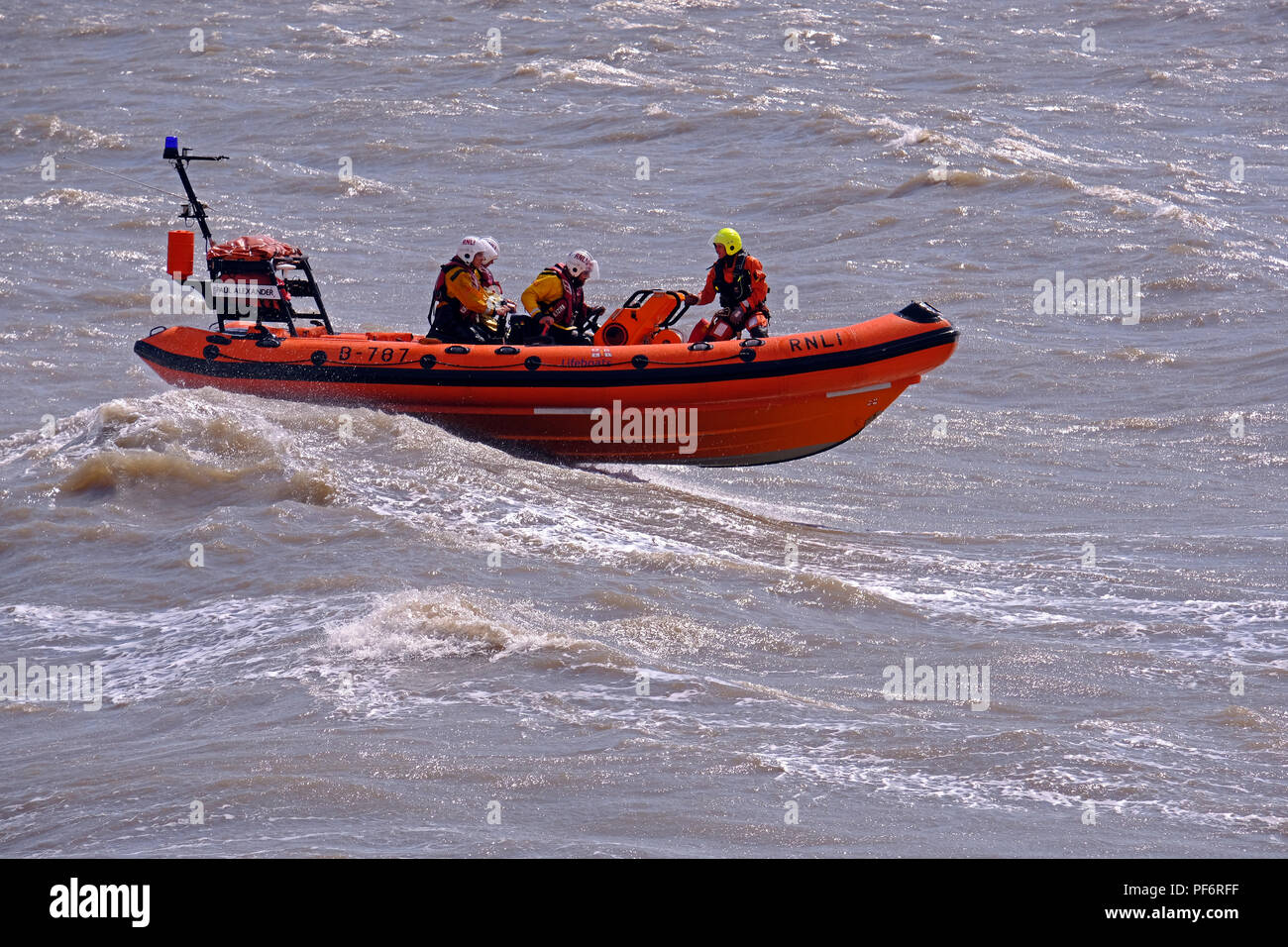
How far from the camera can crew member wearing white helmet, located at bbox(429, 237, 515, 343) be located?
28.9 ft

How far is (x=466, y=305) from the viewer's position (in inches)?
347

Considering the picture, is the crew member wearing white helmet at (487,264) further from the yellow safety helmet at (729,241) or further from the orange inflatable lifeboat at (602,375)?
the yellow safety helmet at (729,241)

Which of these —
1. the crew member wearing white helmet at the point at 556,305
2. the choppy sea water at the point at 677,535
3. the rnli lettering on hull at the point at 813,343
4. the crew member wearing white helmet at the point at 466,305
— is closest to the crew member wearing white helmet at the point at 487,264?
the crew member wearing white helmet at the point at 466,305

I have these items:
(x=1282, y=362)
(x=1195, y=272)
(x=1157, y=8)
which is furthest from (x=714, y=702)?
(x=1157, y=8)

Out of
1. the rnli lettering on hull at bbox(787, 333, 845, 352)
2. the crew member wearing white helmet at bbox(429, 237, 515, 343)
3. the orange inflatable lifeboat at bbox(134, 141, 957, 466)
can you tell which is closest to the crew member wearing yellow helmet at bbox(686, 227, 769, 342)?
the orange inflatable lifeboat at bbox(134, 141, 957, 466)

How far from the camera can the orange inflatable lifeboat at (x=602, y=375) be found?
8273 mm

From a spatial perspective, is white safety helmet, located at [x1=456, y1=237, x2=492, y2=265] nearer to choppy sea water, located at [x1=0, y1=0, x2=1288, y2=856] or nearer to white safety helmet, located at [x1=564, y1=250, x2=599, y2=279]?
white safety helmet, located at [x1=564, y1=250, x2=599, y2=279]

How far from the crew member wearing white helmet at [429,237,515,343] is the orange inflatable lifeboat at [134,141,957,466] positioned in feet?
0.69

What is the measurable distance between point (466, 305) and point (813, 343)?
6.85 feet

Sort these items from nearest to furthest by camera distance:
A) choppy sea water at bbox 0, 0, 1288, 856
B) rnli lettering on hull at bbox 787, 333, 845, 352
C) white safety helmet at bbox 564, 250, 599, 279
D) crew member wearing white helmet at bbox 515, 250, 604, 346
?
choppy sea water at bbox 0, 0, 1288, 856 → rnli lettering on hull at bbox 787, 333, 845, 352 → white safety helmet at bbox 564, 250, 599, 279 → crew member wearing white helmet at bbox 515, 250, 604, 346

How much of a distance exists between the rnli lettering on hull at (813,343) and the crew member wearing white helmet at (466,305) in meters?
1.77
